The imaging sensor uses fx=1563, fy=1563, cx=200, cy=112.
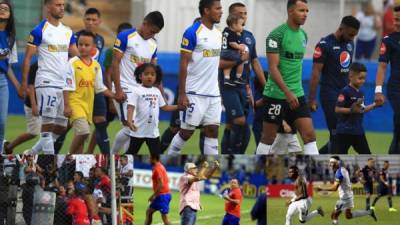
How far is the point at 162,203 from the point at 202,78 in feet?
6.34

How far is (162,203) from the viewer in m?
15.3

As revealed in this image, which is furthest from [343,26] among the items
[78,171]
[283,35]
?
[78,171]

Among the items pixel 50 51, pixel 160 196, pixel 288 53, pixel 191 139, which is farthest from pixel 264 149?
pixel 191 139

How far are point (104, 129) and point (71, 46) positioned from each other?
3.60 feet

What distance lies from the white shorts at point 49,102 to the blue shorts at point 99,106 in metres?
0.46

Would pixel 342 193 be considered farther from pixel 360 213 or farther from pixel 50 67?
pixel 50 67

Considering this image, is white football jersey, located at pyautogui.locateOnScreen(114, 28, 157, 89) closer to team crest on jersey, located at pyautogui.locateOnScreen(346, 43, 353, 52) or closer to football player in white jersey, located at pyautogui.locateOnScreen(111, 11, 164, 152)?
football player in white jersey, located at pyautogui.locateOnScreen(111, 11, 164, 152)

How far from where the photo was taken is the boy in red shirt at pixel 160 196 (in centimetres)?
1525

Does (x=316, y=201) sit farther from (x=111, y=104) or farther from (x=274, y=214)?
(x=111, y=104)

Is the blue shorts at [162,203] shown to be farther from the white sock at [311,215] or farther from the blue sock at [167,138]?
the blue sock at [167,138]

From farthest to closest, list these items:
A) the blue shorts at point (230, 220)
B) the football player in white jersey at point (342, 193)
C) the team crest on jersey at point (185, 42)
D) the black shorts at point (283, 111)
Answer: the team crest on jersey at point (185, 42), the black shorts at point (283, 111), the football player in white jersey at point (342, 193), the blue shorts at point (230, 220)

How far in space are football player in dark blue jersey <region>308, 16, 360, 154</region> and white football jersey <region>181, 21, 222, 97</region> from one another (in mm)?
1139

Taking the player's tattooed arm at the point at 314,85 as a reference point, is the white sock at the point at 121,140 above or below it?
below

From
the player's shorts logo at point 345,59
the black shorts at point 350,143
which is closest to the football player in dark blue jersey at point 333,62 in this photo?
the player's shorts logo at point 345,59
